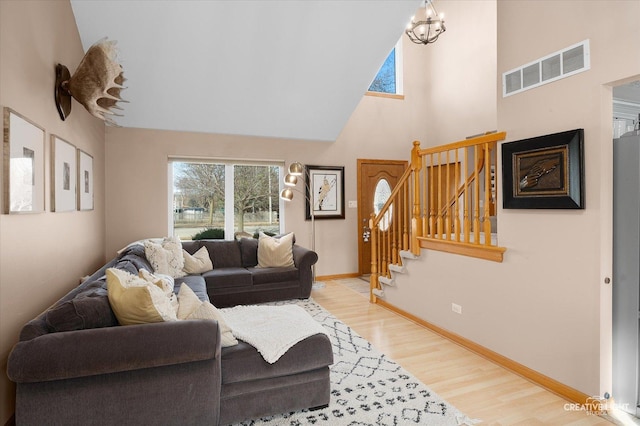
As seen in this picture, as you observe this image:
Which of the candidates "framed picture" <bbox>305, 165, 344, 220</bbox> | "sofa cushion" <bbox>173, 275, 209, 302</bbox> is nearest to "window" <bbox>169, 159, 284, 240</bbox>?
"framed picture" <bbox>305, 165, 344, 220</bbox>

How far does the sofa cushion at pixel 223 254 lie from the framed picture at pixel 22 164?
2.60m

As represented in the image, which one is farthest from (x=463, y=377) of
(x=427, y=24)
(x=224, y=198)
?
(x=427, y=24)

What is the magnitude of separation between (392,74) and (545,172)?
15.6ft

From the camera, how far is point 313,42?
445 centimetres

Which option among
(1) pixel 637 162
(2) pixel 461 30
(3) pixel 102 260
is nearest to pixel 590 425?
(1) pixel 637 162

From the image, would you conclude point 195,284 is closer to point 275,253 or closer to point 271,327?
point 275,253

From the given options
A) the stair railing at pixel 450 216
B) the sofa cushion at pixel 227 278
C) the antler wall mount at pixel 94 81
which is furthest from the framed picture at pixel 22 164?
the stair railing at pixel 450 216

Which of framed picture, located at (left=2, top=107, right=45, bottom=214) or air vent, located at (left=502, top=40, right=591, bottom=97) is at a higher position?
air vent, located at (left=502, top=40, right=591, bottom=97)

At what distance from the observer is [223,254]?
512 cm

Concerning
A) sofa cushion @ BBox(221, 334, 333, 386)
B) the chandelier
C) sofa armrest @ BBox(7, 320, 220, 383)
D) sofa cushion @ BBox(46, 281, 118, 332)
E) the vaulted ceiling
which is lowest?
sofa cushion @ BBox(221, 334, 333, 386)

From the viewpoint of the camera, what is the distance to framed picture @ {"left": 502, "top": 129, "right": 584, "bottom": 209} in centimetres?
242

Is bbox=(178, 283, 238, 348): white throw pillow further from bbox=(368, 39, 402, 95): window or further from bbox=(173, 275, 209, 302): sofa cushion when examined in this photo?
bbox=(368, 39, 402, 95): window

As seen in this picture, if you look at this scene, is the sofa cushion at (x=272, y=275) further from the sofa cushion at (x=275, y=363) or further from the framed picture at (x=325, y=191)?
the sofa cushion at (x=275, y=363)

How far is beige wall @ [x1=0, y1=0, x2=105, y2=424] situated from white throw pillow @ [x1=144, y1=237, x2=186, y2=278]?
0.66 metres
